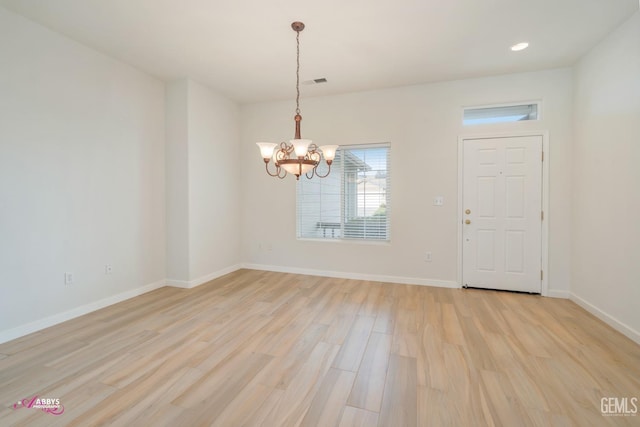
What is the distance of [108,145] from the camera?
3443 mm

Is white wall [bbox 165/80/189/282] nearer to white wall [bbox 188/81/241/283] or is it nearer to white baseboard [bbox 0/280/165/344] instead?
white wall [bbox 188/81/241/283]

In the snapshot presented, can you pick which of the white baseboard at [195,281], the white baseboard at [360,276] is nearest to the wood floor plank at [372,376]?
the white baseboard at [360,276]

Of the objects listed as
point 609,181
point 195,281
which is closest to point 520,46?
point 609,181

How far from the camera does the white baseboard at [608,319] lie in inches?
102

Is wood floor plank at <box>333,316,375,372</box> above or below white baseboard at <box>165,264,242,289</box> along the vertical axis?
below

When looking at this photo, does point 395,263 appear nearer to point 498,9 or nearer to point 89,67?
point 498,9

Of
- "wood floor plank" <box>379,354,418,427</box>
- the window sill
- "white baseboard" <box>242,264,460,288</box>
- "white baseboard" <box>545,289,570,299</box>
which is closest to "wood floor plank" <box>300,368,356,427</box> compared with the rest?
"wood floor plank" <box>379,354,418,427</box>

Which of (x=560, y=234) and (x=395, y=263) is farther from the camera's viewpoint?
(x=395, y=263)

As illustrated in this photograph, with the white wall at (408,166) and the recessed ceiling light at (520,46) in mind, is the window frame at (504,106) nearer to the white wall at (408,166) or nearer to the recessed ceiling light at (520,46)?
the white wall at (408,166)

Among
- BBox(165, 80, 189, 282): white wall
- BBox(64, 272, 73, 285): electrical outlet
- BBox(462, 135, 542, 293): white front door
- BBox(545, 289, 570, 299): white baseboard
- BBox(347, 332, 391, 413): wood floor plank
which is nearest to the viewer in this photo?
BBox(347, 332, 391, 413): wood floor plank

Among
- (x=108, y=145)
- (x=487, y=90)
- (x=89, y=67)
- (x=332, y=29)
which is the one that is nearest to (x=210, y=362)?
(x=108, y=145)

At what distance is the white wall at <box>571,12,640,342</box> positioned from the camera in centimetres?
264

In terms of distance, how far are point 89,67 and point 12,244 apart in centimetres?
209

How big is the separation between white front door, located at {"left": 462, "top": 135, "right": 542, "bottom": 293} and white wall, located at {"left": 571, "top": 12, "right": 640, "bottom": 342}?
424 millimetres
